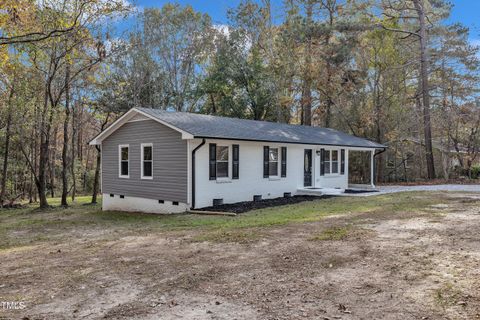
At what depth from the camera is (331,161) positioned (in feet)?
59.3

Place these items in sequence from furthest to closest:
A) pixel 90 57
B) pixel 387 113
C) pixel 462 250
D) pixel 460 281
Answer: pixel 387 113 → pixel 90 57 → pixel 462 250 → pixel 460 281

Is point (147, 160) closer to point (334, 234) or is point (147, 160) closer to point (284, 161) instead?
point (284, 161)

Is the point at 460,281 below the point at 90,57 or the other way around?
below

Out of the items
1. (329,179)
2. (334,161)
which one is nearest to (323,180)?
(329,179)

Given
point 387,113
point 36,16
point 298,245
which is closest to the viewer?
point 298,245

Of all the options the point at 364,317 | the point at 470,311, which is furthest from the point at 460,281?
the point at 364,317

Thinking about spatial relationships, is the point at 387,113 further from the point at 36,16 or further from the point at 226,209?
the point at 36,16

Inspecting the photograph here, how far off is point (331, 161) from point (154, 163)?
909 centimetres

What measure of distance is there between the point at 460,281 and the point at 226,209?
829 centimetres

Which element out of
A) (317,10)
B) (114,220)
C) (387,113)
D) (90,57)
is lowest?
(114,220)

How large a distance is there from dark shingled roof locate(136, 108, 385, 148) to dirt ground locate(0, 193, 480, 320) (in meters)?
5.54

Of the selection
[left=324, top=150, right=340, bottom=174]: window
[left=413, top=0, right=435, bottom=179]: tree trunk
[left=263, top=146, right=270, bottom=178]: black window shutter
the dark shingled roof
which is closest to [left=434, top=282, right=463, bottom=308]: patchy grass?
the dark shingled roof

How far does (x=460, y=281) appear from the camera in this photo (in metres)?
3.99

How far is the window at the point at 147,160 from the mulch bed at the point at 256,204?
280cm
